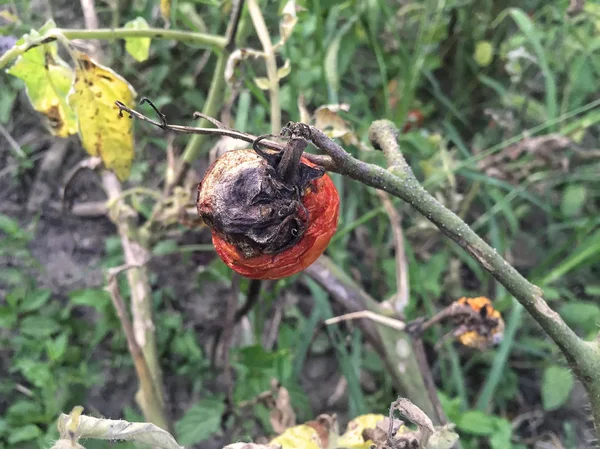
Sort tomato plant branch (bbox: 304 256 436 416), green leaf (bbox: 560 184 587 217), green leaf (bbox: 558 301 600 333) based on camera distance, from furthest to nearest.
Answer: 1. green leaf (bbox: 560 184 587 217)
2. green leaf (bbox: 558 301 600 333)
3. tomato plant branch (bbox: 304 256 436 416)

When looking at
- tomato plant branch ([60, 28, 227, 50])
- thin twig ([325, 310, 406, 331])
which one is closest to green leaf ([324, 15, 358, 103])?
tomato plant branch ([60, 28, 227, 50])

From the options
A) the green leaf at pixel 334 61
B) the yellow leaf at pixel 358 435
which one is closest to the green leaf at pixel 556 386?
the yellow leaf at pixel 358 435

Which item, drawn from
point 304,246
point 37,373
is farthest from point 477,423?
point 37,373

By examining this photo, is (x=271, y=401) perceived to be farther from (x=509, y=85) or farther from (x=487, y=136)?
(x=509, y=85)

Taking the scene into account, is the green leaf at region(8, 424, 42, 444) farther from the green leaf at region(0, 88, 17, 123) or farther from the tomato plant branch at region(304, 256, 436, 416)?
the green leaf at region(0, 88, 17, 123)

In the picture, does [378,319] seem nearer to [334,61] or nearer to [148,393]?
[148,393]
